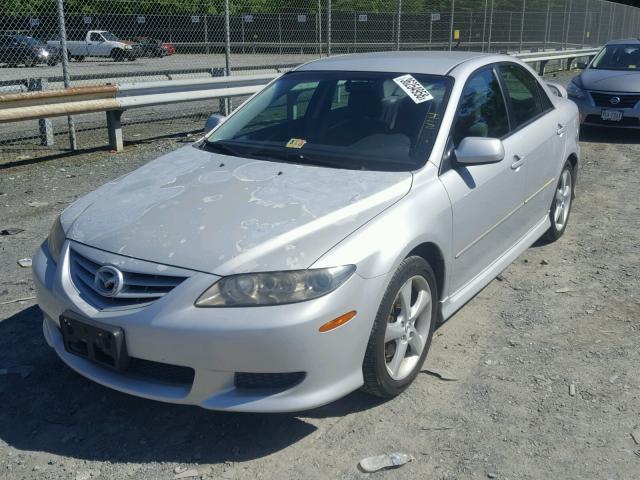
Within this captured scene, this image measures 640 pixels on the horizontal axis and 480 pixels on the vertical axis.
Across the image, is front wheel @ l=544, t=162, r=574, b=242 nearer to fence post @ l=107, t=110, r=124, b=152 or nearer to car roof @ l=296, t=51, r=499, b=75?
car roof @ l=296, t=51, r=499, b=75

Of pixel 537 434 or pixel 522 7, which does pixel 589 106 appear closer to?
pixel 537 434

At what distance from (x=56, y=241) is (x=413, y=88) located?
2252 mm

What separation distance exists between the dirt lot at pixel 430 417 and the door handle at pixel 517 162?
935 mm

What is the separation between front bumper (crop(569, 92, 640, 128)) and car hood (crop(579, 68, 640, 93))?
0.22 m

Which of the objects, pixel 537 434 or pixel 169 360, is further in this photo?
pixel 537 434

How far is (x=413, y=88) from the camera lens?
13.8 feet

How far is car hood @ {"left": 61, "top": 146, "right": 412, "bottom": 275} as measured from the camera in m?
3.00

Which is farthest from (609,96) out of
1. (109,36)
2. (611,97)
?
(109,36)

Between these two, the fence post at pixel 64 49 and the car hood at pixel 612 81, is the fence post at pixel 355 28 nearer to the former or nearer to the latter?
the car hood at pixel 612 81

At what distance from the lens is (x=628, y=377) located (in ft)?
12.2

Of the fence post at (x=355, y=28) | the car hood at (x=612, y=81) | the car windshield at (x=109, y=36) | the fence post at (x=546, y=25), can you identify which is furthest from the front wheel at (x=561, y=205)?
the fence post at (x=546, y=25)

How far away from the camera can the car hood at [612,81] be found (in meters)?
10.6

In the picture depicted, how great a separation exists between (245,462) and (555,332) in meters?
2.24

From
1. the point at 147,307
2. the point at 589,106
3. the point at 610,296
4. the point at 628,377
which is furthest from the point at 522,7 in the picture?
the point at 147,307
